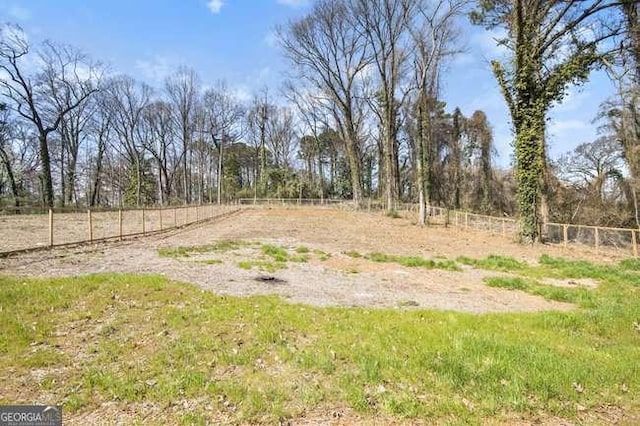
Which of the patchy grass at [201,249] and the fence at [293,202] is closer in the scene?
the patchy grass at [201,249]

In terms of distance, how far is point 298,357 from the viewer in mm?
5293

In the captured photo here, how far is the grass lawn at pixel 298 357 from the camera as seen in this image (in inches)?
170

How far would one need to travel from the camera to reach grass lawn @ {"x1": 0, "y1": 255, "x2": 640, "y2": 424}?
4328 millimetres

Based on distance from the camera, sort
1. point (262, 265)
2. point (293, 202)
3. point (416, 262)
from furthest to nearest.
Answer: point (293, 202) < point (416, 262) < point (262, 265)

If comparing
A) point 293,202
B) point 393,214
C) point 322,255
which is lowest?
point 322,255

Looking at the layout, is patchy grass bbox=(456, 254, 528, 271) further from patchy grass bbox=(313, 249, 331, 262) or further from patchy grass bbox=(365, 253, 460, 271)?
patchy grass bbox=(313, 249, 331, 262)

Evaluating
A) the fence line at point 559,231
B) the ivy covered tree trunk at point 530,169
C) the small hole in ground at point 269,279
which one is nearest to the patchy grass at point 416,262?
the small hole in ground at point 269,279

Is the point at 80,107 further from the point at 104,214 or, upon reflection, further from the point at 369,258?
the point at 369,258

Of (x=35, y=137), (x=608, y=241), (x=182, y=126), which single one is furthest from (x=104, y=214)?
(x=608, y=241)

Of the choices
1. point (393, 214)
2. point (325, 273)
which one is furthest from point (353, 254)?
point (393, 214)

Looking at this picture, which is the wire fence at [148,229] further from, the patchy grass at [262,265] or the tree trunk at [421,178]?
the patchy grass at [262,265]

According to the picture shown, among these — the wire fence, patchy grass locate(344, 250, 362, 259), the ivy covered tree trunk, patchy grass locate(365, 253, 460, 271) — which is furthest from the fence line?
patchy grass locate(344, 250, 362, 259)

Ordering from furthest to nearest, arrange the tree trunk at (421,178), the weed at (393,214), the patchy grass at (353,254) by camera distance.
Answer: the weed at (393,214) → the tree trunk at (421,178) → the patchy grass at (353,254)

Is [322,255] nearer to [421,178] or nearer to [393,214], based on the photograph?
[421,178]
